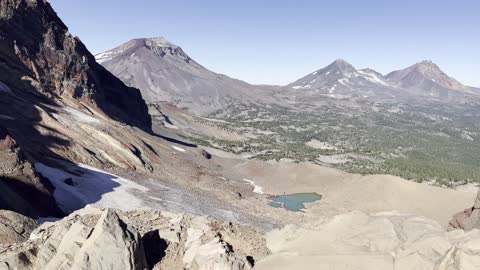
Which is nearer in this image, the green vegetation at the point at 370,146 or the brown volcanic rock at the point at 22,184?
the brown volcanic rock at the point at 22,184

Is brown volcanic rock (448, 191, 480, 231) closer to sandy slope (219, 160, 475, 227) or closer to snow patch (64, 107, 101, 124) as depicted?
sandy slope (219, 160, 475, 227)

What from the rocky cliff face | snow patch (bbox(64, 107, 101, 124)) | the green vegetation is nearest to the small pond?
the rocky cliff face

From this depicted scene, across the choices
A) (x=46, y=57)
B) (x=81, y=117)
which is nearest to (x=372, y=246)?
(x=81, y=117)

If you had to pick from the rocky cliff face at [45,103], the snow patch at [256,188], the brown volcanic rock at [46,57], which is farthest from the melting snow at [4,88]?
the snow patch at [256,188]

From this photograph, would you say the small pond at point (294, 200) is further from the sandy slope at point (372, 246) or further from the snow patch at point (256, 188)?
the sandy slope at point (372, 246)

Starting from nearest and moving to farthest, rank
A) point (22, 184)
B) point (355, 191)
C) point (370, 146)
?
point (22, 184), point (355, 191), point (370, 146)

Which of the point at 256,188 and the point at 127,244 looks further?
the point at 256,188

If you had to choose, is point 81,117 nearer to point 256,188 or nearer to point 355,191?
point 256,188
